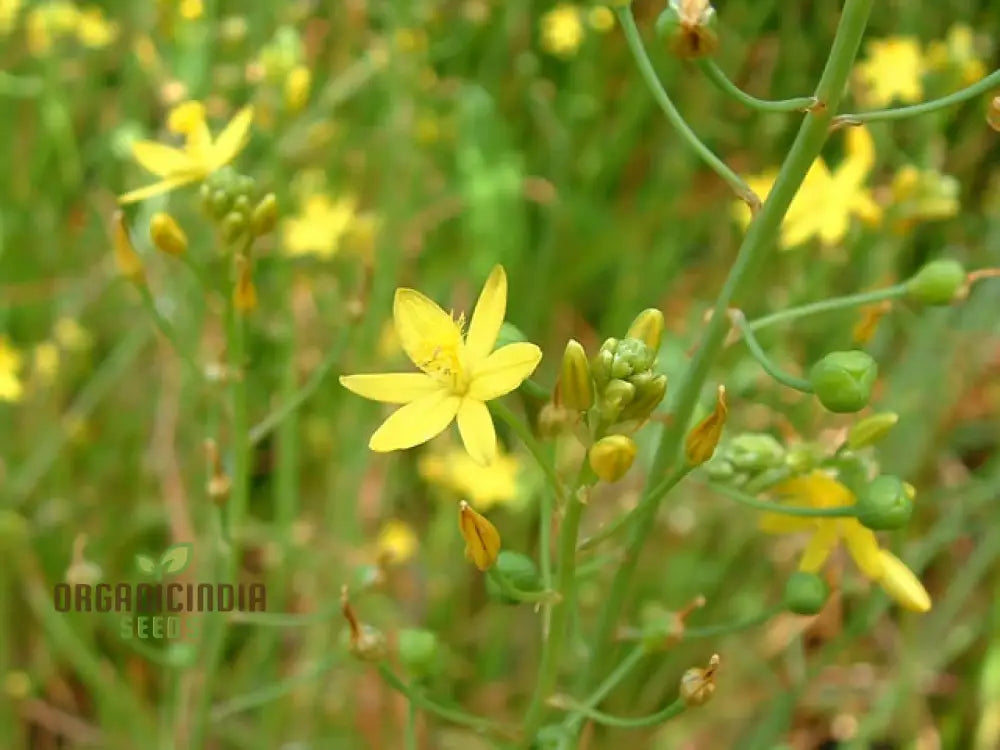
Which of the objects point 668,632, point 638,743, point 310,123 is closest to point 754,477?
point 668,632

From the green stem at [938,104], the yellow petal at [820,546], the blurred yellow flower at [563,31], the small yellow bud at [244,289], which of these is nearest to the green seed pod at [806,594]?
the yellow petal at [820,546]

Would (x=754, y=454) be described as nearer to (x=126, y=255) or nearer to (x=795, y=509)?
(x=795, y=509)

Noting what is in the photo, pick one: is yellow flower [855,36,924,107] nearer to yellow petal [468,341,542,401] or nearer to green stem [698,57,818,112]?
green stem [698,57,818,112]

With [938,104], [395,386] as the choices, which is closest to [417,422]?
[395,386]

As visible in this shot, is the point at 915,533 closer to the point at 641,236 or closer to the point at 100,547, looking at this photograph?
the point at 641,236

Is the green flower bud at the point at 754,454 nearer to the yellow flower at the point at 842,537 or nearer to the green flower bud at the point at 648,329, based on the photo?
the yellow flower at the point at 842,537

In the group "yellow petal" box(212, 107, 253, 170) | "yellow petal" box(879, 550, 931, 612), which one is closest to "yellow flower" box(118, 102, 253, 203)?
"yellow petal" box(212, 107, 253, 170)
